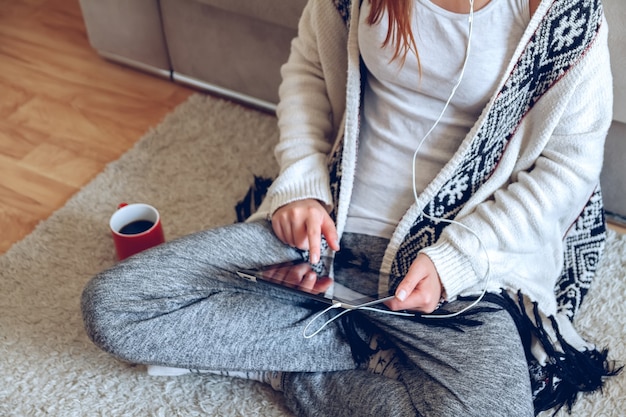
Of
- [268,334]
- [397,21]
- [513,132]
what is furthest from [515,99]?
[268,334]

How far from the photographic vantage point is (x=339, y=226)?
108 centimetres

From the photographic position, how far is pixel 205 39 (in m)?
Result: 1.63

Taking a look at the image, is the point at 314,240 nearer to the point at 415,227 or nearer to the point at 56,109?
the point at 415,227

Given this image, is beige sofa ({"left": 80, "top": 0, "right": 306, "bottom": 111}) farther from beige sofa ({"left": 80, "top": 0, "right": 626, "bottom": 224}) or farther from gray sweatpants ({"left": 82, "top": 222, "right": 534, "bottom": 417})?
gray sweatpants ({"left": 82, "top": 222, "right": 534, "bottom": 417})

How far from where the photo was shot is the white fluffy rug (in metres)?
1.12

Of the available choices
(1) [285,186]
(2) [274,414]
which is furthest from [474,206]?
(2) [274,414]

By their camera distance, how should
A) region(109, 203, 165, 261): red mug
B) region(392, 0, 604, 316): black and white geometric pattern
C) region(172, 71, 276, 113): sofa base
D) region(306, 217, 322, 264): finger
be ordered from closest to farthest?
region(392, 0, 604, 316): black and white geometric pattern → region(306, 217, 322, 264): finger → region(109, 203, 165, 261): red mug → region(172, 71, 276, 113): sofa base

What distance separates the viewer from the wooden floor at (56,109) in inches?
59.4

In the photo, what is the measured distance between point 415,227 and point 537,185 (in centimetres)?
18

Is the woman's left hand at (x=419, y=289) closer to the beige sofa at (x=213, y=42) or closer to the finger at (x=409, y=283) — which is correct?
the finger at (x=409, y=283)

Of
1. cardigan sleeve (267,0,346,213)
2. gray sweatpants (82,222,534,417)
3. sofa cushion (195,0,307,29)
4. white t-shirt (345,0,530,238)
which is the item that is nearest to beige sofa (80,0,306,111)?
sofa cushion (195,0,307,29)

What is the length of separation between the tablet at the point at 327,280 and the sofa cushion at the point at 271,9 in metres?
0.58

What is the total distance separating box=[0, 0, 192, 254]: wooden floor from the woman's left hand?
83 cm

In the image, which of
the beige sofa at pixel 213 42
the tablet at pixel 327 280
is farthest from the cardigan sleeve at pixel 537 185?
the beige sofa at pixel 213 42
